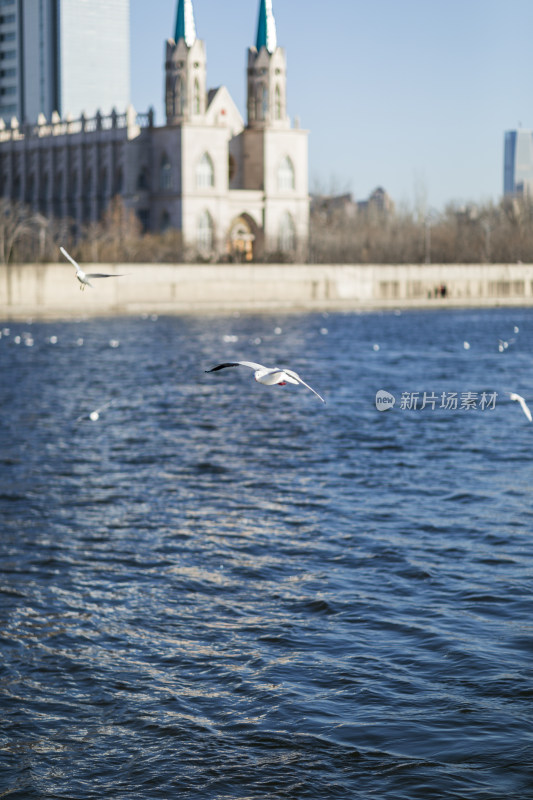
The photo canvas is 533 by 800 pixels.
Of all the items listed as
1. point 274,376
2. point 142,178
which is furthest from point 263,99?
point 274,376

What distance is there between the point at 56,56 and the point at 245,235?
70.1 m

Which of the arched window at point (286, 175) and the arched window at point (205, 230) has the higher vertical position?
the arched window at point (286, 175)

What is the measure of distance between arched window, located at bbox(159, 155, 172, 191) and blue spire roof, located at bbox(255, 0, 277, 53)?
1634 centimetres

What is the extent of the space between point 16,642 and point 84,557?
3757mm

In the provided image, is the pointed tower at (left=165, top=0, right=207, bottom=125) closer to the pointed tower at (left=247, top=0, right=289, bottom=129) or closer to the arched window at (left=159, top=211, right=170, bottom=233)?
the pointed tower at (left=247, top=0, right=289, bottom=129)

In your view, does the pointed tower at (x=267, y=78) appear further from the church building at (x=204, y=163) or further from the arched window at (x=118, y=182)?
the arched window at (x=118, y=182)

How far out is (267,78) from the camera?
412ft

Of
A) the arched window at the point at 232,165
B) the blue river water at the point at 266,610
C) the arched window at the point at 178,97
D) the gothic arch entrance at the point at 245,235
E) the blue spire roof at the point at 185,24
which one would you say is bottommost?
the blue river water at the point at 266,610

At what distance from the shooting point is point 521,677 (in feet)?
42.7

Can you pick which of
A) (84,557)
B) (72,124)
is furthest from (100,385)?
(72,124)

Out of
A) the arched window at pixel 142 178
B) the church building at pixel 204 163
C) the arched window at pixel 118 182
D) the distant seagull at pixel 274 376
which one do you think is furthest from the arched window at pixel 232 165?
the distant seagull at pixel 274 376

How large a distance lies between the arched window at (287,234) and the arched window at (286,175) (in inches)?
108

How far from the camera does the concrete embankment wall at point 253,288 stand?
8650 cm

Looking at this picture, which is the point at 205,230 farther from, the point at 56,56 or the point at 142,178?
the point at 56,56
